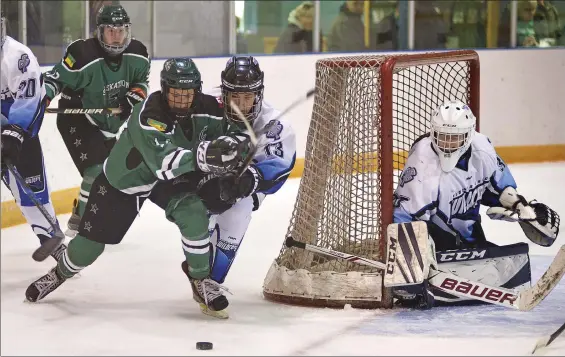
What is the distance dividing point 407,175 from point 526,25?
14.1 ft

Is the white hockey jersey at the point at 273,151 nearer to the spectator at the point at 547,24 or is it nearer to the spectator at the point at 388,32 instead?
the spectator at the point at 547,24

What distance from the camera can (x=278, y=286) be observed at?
3.88 m

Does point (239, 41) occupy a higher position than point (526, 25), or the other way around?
point (526, 25)

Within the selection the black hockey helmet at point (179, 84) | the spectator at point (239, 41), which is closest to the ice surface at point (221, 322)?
the black hockey helmet at point (179, 84)

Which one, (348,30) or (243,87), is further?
(348,30)

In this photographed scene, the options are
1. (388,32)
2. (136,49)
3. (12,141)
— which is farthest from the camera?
(388,32)

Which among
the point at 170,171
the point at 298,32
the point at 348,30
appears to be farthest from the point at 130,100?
the point at 348,30

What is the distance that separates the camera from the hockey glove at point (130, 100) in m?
4.81

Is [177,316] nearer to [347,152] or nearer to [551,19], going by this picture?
[347,152]

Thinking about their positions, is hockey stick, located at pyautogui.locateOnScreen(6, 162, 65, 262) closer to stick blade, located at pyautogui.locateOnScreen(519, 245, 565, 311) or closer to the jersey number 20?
the jersey number 20

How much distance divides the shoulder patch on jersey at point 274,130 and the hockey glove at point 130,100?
4.43 ft

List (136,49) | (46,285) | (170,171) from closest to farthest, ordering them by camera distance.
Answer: (170,171) → (46,285) → (136,49)

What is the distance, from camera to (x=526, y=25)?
782 centimetres

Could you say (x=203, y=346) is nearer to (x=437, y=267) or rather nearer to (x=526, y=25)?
(x=437, y=267)
